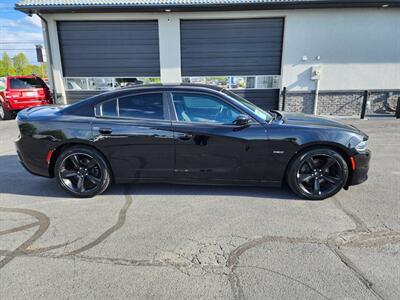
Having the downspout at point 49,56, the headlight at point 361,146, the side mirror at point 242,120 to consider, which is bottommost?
the headlight at point 361,146

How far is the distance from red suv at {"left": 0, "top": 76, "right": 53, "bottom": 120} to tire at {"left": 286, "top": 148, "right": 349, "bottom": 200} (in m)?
10.5

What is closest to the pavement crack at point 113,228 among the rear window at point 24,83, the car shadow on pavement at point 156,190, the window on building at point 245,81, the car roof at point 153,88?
the car shadow on pavement at point 156,190

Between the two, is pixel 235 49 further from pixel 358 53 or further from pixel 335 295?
pixel 335 295

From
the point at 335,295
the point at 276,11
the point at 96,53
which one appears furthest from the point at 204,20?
the point at 335,295

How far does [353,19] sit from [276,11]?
2.85 m

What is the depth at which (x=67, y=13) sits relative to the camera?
10148 millimetres

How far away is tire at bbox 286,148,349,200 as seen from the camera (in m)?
3.60

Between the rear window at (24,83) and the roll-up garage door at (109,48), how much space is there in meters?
1.13

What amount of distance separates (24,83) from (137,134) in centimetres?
925

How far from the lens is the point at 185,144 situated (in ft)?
12.0

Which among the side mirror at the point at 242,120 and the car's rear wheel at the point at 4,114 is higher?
the side mirror at the point at 242,120

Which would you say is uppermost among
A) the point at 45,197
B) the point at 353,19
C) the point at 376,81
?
the point at 353,19

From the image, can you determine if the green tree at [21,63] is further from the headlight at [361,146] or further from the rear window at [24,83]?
the headlight at [361,146]

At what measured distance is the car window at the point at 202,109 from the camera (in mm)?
3650
